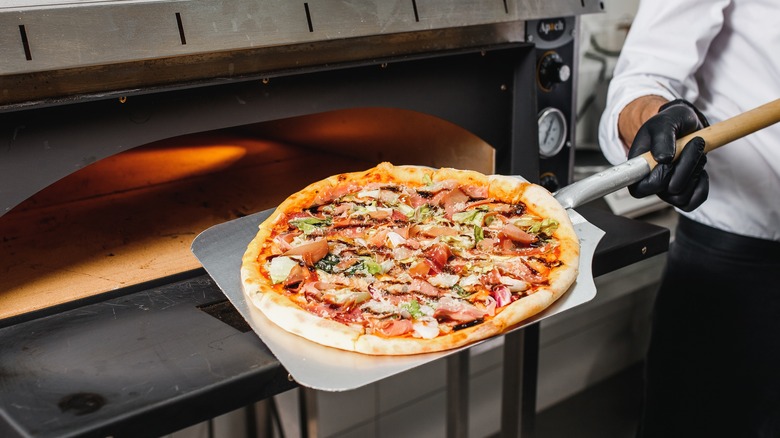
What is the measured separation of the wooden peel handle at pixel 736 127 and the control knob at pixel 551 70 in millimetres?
248

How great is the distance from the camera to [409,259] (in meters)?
1.02

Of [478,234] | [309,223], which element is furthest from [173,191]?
[478,234]

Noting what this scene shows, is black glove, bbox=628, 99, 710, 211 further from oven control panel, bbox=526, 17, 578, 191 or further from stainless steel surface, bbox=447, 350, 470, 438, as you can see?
stainless steel surface, bbox=447, 350, 470, 438

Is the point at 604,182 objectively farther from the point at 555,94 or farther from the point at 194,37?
the point at 194,37

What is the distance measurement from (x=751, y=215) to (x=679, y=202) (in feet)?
1.03

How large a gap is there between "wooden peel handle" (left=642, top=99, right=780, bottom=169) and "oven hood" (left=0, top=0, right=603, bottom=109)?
1.17 ft

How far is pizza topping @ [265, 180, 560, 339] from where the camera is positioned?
0.90 metres

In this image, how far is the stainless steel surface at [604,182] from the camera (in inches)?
42.0

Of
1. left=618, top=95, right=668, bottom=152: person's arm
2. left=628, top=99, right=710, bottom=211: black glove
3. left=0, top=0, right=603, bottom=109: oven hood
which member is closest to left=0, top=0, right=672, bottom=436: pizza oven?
left=0, top=0, right=603, bottom=109: oven hood

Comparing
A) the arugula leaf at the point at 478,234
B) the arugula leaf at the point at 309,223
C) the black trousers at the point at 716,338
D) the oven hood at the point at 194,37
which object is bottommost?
the black trousers at the point at 716,338

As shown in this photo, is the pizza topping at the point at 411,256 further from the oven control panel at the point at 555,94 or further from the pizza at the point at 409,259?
the oven control panel at the point at 555,94

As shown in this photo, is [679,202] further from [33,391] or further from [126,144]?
[33,391]

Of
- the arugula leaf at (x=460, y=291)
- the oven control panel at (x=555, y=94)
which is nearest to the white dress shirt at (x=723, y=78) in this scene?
the oven control panel at (x=555, y=94)

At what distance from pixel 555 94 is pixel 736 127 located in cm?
36
